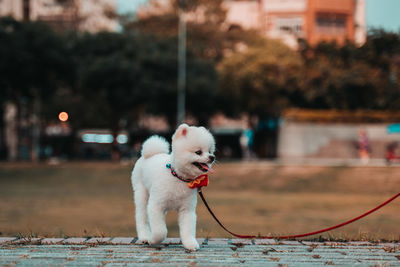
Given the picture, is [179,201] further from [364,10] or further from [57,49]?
[364,10]

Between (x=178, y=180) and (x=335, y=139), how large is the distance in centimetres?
2897

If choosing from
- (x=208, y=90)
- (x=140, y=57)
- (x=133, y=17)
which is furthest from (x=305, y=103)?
(x=133, y=17)

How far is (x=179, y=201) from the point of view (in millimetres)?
5086

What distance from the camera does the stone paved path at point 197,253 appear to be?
432 centimetres

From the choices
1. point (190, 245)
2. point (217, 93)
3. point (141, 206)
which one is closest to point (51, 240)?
point (141, 206)

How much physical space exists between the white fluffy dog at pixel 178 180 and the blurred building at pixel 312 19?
40.5 meters

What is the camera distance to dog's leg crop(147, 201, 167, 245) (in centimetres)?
502

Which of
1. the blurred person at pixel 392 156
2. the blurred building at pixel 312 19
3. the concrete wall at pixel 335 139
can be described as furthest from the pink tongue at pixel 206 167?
the blurred building at pixel 312 19

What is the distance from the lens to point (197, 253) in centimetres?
479

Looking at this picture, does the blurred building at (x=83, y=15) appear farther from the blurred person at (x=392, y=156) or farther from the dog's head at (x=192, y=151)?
the dog's head at (x=192, y=151)

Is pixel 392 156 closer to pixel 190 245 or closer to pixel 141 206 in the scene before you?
pixel 141 206

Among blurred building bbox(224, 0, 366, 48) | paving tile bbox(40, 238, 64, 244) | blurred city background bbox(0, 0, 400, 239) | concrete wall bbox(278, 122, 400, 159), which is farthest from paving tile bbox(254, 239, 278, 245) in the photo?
blurred building bbox(224, 0, 366, 48)

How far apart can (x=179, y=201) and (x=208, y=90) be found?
30.3 metres

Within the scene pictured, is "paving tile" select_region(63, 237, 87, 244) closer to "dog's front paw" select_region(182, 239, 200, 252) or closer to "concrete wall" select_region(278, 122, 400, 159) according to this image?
"dog's front paw" select_region(182, 239, 200, 252)
